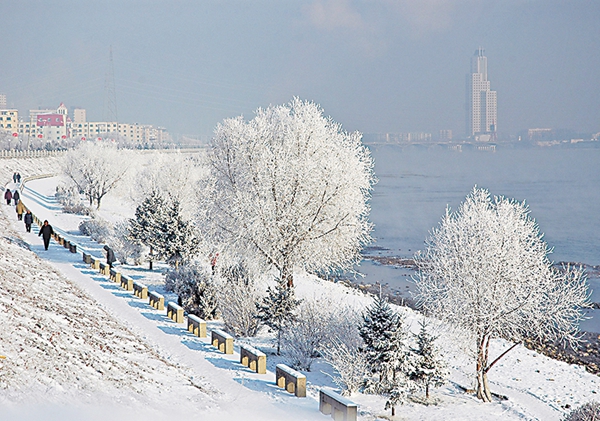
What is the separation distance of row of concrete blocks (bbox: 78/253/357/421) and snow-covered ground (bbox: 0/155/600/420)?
0.20m

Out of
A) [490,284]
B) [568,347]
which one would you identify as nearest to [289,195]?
[490,284]

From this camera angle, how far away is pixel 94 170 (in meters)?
57.6

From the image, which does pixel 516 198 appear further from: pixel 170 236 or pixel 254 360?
pixel 254 360

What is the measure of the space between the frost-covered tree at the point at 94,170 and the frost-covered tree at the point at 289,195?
36718 mm

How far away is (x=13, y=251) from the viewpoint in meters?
22.0

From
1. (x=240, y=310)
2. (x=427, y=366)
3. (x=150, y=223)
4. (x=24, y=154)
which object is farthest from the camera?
(x=24, y=154)

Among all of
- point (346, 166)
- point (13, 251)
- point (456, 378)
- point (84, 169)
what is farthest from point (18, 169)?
point (456, 378)

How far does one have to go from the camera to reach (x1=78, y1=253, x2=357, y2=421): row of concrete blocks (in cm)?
1100

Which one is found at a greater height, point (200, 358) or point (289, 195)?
point (289, 195)

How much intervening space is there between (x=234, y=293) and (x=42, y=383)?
899cm

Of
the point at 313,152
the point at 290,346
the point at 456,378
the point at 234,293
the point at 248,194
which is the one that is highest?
the point at 313,152

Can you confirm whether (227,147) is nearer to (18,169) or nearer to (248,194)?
(248,194)

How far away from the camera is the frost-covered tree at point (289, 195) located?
21109 mm

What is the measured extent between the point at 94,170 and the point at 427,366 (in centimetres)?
4829
